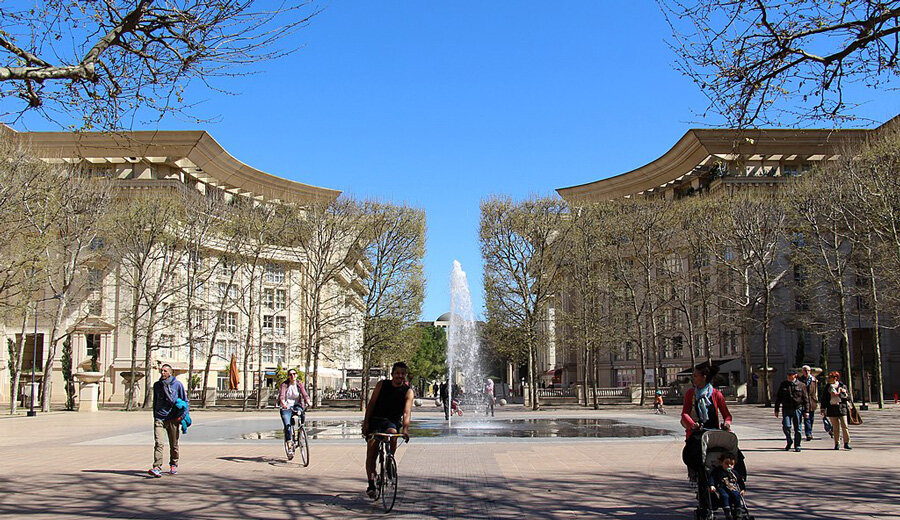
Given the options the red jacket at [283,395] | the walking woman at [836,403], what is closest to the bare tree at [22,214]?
the red jacket at [283,395]

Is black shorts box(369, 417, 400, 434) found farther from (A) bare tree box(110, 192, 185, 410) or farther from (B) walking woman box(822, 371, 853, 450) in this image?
(A) bare tree box(110, 192, 185, 410)

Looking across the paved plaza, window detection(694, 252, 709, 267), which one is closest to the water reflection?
the paved plaza

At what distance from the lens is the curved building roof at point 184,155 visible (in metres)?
57.8

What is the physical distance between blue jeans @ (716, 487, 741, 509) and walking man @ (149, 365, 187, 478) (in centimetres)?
796

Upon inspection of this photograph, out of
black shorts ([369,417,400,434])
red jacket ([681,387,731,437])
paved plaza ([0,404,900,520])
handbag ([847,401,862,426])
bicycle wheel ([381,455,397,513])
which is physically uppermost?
red jacket ([681,387,731,437])

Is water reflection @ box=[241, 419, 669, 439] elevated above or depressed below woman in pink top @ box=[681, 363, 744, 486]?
below

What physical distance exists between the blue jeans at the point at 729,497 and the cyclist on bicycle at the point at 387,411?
353 cm

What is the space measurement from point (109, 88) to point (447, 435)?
46.8ft

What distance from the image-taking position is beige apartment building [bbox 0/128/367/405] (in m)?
50.2

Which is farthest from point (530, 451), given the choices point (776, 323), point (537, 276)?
point (776, 323)

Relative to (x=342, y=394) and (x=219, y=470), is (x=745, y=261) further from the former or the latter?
(x=219, y=470)

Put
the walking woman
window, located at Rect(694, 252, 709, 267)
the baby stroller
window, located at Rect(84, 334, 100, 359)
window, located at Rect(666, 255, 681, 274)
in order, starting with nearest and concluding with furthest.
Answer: the baby stroller → the walking woman → window, located at Rect(694, 252, 709, 267) → window, located at Rect(666, 255, 681, 274) → window, located at Rect(84, 334, 100, 359)

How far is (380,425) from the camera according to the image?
9320 millimetres

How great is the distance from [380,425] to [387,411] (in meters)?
0.19
